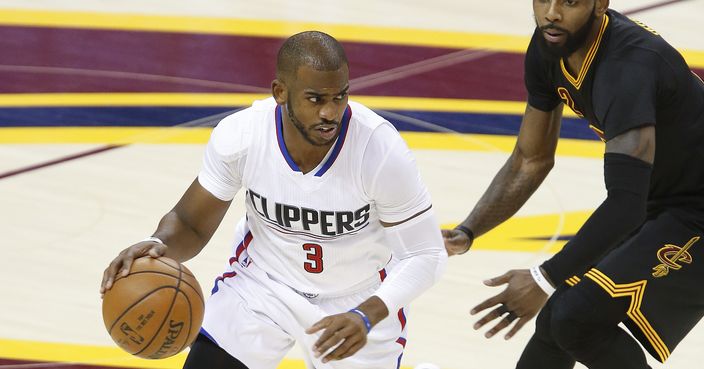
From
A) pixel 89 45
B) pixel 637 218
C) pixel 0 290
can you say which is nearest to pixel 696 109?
pixel 637 218

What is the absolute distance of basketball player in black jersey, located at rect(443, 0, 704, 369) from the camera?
4199mm

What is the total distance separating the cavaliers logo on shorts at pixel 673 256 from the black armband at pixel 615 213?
341 millimetres

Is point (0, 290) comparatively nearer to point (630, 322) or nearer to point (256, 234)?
point (256, 234)

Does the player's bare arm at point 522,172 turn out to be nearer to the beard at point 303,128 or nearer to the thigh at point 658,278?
the thigh at point 658,278

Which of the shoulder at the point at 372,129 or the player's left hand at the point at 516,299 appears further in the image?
the shoulder at the point at 372,129

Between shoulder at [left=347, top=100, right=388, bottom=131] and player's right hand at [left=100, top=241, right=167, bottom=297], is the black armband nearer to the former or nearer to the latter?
shoulder at [left=347, top=100, right=388, bottom=131]

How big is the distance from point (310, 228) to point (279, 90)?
512mm

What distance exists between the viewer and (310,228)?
4496 millimetres

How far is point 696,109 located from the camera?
4496 millimetres

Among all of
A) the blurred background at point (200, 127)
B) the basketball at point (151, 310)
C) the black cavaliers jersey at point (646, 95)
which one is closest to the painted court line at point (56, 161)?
the blurred background at point (200, 127)

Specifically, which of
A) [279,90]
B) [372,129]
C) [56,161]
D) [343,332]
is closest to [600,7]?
[372,129]

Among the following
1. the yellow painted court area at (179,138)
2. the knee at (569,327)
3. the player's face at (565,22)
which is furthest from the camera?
the yellow painted court area at (179,138)

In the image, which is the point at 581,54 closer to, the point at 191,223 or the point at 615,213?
the point at 615,213

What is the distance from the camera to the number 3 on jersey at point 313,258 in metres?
4.56
